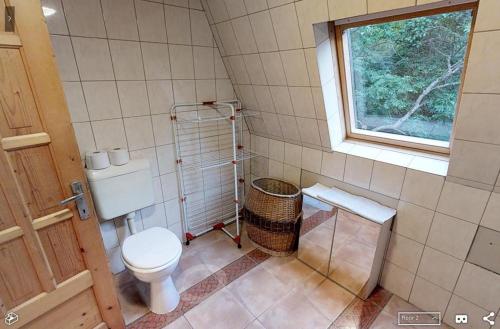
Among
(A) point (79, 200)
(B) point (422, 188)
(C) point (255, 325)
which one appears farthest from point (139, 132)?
(B) point (422, 188)

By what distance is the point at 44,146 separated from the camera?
3.39 feet

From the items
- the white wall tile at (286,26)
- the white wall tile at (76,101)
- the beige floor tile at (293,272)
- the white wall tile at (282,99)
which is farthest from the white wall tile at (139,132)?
the beige floor tile at (293,272)

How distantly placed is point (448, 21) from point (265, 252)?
191 cm

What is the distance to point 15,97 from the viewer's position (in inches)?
36.7

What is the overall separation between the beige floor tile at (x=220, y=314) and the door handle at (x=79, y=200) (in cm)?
95

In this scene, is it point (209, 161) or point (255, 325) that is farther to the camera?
point (209, 161)

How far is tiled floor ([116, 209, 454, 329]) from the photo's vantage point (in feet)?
5.19

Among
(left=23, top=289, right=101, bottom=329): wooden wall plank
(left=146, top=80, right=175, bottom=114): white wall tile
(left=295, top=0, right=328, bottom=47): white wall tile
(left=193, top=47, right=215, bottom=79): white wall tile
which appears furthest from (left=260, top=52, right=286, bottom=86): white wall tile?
(left=23, top=289, right=101, bottom=329): wooden wall plank

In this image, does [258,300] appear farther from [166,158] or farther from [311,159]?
[166,158]

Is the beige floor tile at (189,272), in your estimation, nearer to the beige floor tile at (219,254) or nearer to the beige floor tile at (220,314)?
the beige floor tile at (219,254)

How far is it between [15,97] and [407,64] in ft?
6.14

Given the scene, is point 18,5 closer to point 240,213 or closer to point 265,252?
point 265,252

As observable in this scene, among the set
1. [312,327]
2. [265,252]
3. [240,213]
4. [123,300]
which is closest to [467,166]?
[312,327]

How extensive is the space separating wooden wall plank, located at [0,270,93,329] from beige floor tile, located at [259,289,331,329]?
1.04m
